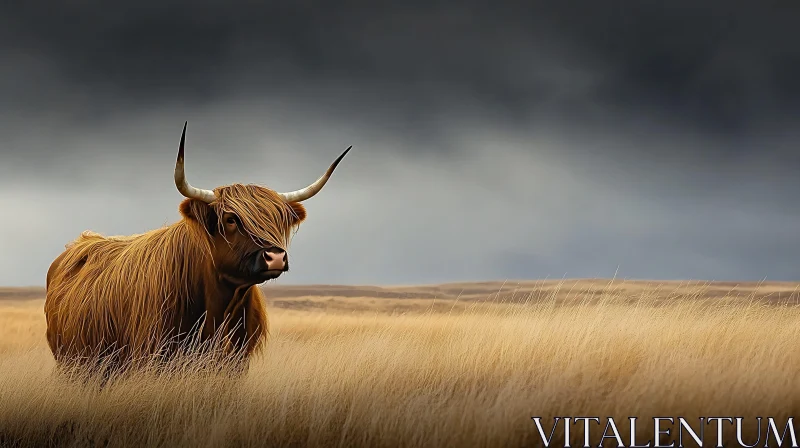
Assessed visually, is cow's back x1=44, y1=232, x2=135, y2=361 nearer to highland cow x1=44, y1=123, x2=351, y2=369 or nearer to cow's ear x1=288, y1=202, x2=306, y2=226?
highland cow x1=44, y1=123, x2=351, y2=369

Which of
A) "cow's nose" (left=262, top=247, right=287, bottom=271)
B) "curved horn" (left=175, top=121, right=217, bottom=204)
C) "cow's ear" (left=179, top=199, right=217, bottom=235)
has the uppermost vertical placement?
"curved horn" (left=175, top=121, right=217, bottom=204)

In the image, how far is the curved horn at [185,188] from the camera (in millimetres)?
7004

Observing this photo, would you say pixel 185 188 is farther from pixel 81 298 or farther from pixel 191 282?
pixel 81 298

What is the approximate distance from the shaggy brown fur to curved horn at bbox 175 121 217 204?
69 millimetres

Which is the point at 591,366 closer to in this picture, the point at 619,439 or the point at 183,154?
the point at 619,439

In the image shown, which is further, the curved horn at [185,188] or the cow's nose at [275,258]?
the curved horn at [185,188]

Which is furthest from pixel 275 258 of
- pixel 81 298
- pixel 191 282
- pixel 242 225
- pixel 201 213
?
pixel 81 298

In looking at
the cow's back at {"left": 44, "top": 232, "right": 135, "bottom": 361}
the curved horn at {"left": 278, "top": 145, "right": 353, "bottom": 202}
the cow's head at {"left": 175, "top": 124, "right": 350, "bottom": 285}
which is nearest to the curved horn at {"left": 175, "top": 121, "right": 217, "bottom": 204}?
the cow's head at {"left": 175, "top": 124, "right": 350, "bottom": 285}

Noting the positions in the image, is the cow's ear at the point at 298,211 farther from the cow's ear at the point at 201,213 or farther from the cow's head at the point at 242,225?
the cow's ear at the point at 201,213

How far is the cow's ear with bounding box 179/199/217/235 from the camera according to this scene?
23.7 ft

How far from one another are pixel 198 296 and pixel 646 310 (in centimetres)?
569

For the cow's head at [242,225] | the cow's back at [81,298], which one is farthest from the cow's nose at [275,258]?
the cow's back at [81,298]

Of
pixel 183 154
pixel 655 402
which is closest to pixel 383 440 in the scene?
pixel 655 402

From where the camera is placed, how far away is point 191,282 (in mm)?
7551
